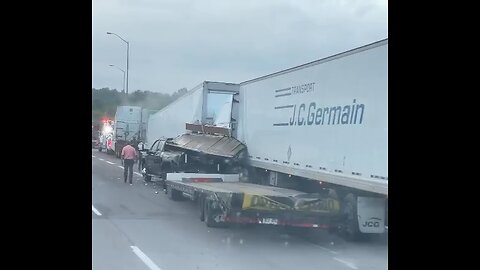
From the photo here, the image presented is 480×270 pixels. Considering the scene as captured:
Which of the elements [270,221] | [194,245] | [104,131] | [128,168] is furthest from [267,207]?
[128,168]

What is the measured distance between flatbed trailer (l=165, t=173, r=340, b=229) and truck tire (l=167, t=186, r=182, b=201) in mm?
1421

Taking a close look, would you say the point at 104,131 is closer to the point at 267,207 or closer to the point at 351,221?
the point at 267,207

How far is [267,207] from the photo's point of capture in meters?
8.21

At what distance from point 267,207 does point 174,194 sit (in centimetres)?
307

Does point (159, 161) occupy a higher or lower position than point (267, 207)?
higher

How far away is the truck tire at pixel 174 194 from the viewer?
10.7m

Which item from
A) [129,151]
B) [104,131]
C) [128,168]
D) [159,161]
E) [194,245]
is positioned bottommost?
[194,245]

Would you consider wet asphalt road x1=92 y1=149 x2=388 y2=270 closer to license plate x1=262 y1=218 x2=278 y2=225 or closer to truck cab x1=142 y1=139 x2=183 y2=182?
license plate x1=262 y1=218 x2=278 y2=225

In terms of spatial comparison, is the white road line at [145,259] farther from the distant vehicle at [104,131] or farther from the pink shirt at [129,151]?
the pink shirt at [129,151]

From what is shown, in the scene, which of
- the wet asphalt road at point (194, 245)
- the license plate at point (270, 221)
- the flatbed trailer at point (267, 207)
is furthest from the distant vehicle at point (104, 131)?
the license plate at point (270, 221)
